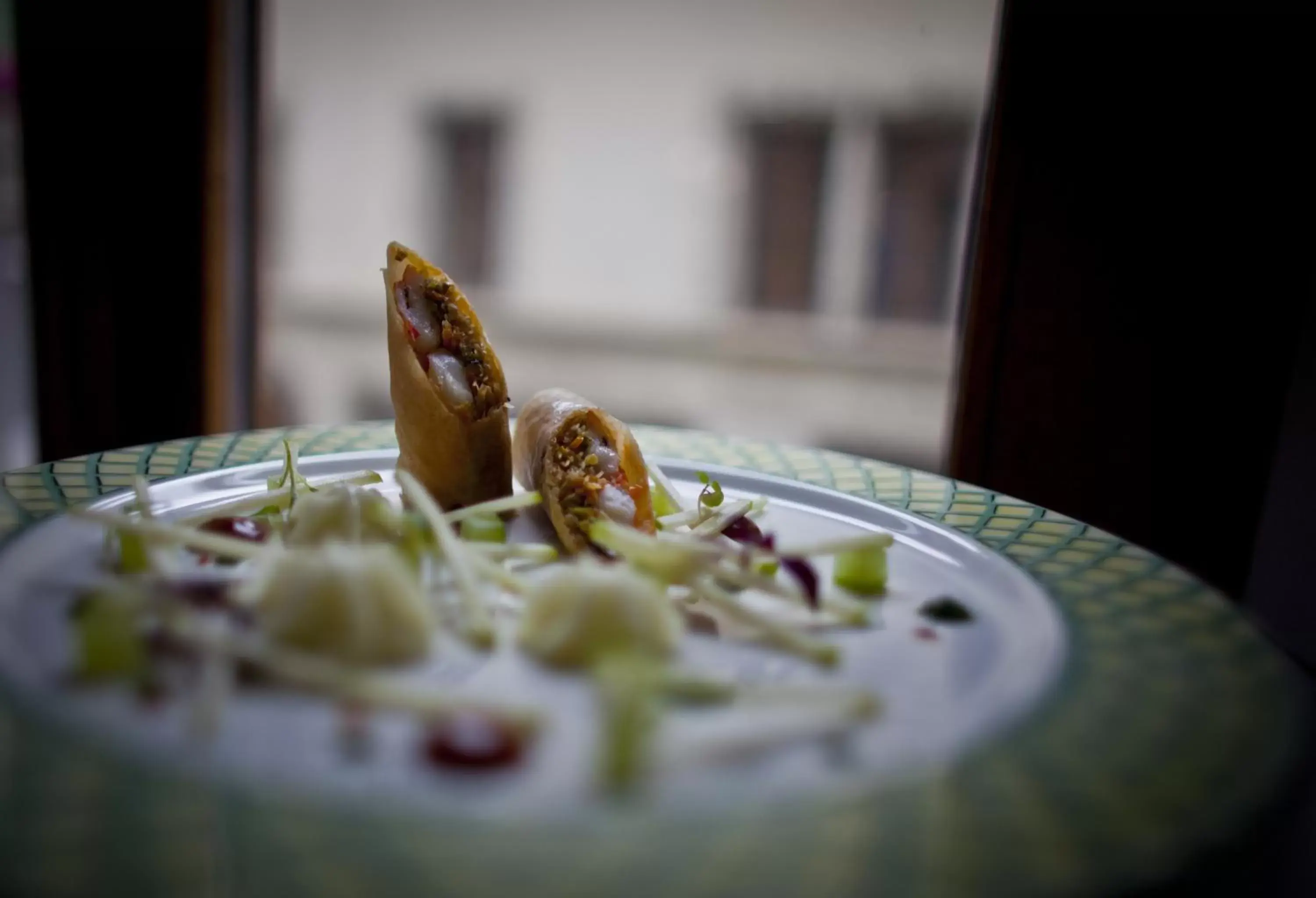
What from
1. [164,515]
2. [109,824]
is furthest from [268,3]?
[109,824]

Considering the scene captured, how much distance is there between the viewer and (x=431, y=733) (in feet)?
2.12

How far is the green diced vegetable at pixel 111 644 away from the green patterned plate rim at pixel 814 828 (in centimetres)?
6

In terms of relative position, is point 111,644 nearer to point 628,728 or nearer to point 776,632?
point 628,728

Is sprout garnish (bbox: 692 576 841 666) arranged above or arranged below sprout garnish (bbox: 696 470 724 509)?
below

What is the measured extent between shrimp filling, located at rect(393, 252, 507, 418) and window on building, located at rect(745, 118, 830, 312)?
515 cm

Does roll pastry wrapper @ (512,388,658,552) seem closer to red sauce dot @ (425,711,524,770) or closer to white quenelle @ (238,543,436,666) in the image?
white quenelle @ (238,543,436,666)

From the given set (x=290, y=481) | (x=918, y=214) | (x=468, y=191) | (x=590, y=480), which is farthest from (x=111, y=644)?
(x=468, y=191)

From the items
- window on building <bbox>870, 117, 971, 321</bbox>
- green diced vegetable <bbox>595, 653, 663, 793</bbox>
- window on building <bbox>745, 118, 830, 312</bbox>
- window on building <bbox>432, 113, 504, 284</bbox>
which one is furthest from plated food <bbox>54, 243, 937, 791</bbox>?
window on building <bbox>432, 113, 504, 284</bbox>

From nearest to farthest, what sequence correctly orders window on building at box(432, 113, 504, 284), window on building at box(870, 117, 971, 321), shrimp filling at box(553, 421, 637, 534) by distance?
shrimp filling at box(553, 421, 637, 534) → window on building at box(870, 117, 971, 321) → window on building at box(432, 113, 504, 284)

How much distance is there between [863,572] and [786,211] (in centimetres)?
574

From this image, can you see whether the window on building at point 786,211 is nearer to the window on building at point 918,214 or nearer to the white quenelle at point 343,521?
the window on building at point 918,214

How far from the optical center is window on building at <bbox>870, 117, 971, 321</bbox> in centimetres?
582

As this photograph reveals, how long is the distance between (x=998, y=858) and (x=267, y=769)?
0.41 metres

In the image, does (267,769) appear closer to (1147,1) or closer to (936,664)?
(936,664)
